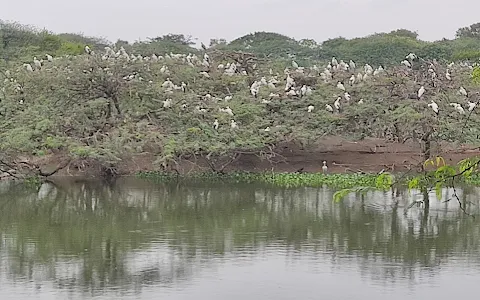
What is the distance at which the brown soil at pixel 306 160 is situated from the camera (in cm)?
1425

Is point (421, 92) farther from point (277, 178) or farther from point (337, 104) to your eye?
point (277, 178)

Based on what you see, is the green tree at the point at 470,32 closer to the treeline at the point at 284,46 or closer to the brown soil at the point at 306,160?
the treeline at the point at 284,46

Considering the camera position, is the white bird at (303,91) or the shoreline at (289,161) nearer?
the shoreline at (289,161)

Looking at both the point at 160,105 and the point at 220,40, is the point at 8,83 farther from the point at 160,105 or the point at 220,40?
the point at 220,40

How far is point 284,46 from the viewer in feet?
94.8

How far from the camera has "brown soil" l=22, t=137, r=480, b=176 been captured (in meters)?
14.2

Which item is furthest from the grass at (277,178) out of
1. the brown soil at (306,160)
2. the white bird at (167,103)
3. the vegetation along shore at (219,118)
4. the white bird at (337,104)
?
the white bird at (337,104)

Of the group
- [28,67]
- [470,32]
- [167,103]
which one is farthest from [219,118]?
[470,32]

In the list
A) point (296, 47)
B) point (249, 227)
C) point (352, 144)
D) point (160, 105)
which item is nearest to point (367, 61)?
point (296, 47)

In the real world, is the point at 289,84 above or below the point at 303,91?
above

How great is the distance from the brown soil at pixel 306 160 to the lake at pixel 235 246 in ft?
6.96

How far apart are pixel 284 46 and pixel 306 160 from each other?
567 inches

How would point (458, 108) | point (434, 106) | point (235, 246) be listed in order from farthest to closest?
point (458, 108), point (434, 106), point (235, 246)

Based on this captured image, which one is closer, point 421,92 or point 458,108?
point 458,108
